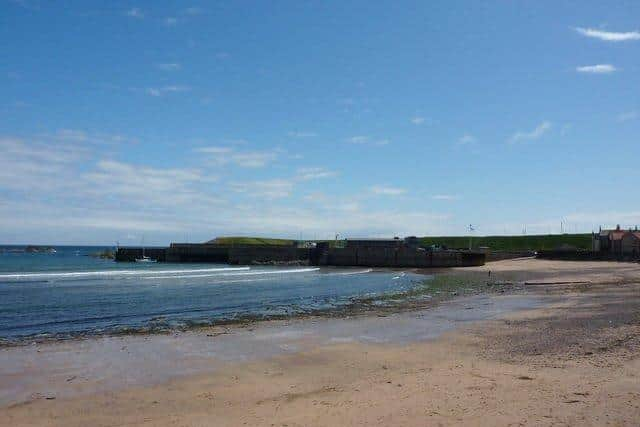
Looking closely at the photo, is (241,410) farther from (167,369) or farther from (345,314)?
(345,314)

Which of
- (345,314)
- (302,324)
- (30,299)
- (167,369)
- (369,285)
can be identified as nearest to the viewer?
(167,369)

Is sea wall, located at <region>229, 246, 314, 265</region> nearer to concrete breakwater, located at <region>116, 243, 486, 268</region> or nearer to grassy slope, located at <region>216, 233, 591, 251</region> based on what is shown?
concrete breakwater, located at <region>116, 243, 486, 268</region>

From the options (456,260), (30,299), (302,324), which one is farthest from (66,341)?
(456,260)

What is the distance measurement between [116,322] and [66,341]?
475cm

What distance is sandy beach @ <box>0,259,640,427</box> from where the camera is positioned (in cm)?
945

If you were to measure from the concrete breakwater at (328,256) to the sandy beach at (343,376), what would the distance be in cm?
5338

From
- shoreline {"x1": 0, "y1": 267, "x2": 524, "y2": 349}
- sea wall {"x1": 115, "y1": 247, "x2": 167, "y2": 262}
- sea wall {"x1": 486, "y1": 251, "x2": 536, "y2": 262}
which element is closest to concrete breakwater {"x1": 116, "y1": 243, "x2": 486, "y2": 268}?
sea wall {"x1": 115, "y1": 247, "x2": 167, "y2": 262}

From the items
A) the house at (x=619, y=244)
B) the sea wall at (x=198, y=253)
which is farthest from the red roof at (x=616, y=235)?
the sea wall at (x=198, y=253)

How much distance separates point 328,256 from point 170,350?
2589 inches

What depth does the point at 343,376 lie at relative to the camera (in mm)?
12680

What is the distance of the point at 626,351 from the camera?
14133 millimetres

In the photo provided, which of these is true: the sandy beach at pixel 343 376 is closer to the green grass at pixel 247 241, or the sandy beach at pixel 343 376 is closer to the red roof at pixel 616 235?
the red roof at pixel 616 235

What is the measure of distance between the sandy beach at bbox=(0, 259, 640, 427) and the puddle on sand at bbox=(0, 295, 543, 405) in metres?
0.06

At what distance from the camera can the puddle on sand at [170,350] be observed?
12.5 metres
